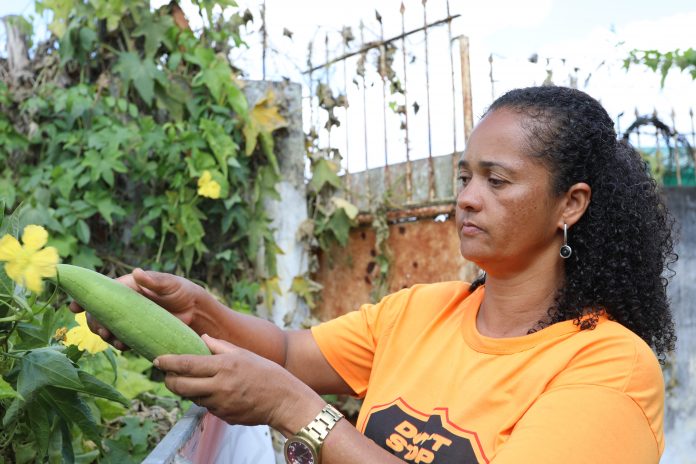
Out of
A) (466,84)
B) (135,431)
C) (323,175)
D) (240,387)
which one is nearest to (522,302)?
(240,387)

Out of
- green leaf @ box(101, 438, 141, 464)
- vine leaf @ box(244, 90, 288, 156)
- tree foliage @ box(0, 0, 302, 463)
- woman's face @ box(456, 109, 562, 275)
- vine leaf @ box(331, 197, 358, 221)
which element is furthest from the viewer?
vine leaf @ box(331, 197, 358, 221)

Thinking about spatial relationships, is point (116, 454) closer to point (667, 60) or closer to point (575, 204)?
point (575, 204)

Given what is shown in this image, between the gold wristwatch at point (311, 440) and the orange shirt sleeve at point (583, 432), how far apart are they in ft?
1.12

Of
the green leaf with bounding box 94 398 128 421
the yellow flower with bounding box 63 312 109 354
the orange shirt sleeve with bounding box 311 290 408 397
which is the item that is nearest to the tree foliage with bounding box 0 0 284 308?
the green leaf with bounding box 94 398 128 421

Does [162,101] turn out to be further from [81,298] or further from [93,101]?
[81,298]

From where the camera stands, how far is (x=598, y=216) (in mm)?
1865

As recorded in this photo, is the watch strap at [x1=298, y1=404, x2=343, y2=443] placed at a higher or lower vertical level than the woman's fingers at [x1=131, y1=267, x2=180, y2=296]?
lower

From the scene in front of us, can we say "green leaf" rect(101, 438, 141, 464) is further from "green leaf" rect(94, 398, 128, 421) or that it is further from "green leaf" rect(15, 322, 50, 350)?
"green leaf" rect(15, 322, 50, 350)

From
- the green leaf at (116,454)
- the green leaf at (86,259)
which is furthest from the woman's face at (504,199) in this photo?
the green leaf at (86,259)

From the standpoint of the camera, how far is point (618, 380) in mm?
1584

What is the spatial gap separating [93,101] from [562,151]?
119 inches

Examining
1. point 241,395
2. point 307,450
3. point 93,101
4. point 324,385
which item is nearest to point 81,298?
point 241,395

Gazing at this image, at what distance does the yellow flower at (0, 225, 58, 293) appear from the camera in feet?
4.42

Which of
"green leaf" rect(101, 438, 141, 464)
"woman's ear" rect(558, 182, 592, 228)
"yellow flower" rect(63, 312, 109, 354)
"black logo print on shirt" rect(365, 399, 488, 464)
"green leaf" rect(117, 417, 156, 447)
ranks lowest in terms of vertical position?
"green leaf" rect(117, 417, 156, 447)
